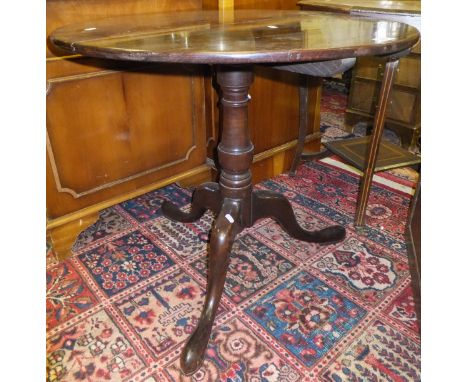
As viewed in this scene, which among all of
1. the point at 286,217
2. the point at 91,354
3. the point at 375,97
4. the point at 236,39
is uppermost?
the point at 236,39

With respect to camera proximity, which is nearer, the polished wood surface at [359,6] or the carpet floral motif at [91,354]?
the carpet floral motif at [91,354]

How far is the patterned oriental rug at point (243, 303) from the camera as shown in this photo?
112cm

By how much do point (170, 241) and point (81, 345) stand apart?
0.59 m

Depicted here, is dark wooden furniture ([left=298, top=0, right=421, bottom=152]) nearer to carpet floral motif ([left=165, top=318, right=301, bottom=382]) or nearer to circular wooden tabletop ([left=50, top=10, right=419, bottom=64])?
circular wooden tabletop ([left=50, top=10, right=419, bottom=64])

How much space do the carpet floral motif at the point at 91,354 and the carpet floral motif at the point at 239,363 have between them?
133mm

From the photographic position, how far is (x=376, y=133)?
1.61m

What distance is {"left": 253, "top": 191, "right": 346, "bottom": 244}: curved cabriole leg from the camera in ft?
4.75

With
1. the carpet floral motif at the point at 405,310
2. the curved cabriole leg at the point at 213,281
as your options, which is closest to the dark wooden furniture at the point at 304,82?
the curved cabriole leg at the point at 213,281

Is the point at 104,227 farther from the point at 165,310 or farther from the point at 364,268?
the point at 364,268

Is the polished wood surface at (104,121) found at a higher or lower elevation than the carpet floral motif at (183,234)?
higher

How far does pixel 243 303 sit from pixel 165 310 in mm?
267

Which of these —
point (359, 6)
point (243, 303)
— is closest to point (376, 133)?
point (359, 6)

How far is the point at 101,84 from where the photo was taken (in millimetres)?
1512

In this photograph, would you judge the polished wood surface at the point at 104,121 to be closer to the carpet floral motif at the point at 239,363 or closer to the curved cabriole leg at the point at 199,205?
the curved cabriole leg at the point at 199,205
